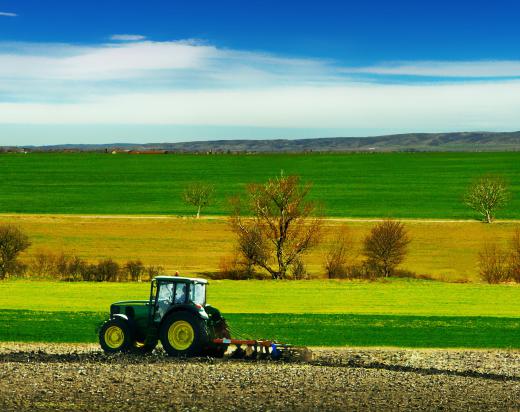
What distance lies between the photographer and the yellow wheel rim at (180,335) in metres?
23.1

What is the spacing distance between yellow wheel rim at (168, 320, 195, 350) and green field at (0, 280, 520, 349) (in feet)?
23.3

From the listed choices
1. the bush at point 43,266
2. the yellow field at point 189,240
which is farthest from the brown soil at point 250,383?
the yellow field at point 189,240

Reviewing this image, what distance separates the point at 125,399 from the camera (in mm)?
18453

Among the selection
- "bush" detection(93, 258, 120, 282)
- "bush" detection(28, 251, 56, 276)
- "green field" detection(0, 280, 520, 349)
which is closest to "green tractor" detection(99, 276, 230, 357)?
"green field" detection(0, 280, 520, 349)

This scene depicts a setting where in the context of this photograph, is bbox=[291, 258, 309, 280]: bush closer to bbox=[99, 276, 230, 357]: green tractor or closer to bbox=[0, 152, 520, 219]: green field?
bbox=[0, 152, 520, 219]: green field

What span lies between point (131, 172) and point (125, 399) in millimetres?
162093

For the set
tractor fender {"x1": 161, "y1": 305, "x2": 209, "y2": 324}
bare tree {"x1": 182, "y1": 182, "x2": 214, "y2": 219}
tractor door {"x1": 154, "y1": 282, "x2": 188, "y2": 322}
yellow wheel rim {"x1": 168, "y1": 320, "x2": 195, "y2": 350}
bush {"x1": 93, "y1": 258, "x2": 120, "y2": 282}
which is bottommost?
bush {"x1": 93, "y1": 258, "x2": 120, "y2": 282}

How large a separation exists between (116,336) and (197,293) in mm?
2785

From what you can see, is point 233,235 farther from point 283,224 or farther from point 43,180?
point 43,180

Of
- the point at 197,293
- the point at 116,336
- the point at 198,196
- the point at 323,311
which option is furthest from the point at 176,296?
the point at 198,196

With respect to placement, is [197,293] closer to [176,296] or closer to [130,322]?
[176,296]

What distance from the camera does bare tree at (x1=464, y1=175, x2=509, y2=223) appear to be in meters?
110

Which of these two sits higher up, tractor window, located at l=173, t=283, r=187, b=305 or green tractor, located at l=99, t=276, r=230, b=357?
tractor window, located at l=173, t=283, r=187, b=305

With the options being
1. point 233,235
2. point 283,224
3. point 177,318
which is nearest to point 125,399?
point 177,318
